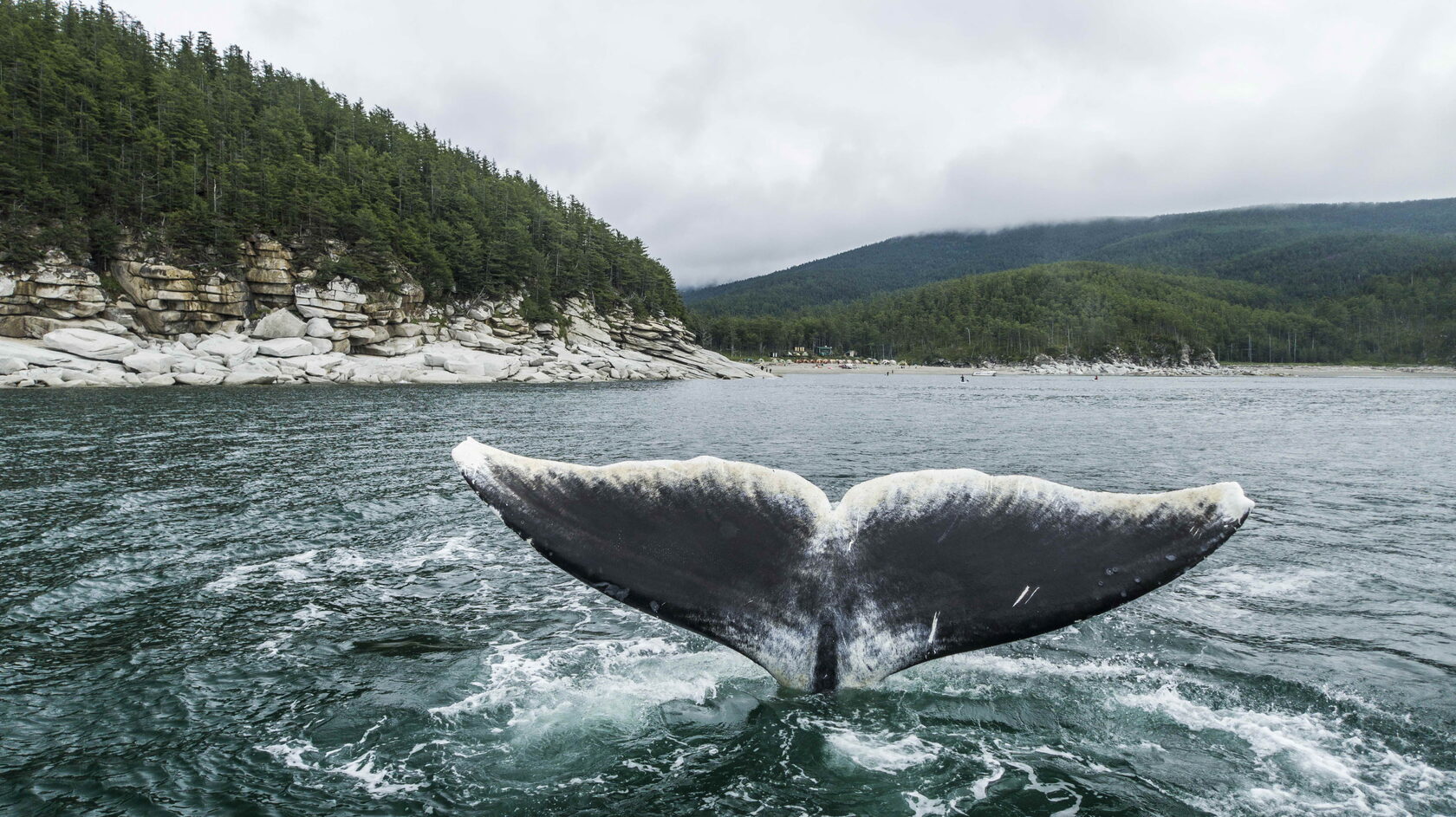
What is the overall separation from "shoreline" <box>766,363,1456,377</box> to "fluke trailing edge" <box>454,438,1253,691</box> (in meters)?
122

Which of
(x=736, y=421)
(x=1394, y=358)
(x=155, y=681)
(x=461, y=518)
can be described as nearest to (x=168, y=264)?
(x=736, y=421)

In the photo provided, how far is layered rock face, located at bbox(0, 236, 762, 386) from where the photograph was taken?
153 ft

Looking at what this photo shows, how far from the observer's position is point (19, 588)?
8070mm

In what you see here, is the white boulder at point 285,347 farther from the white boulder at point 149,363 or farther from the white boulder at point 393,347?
the white boulder at point 149,363

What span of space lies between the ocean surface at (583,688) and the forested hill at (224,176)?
58643 millimetres

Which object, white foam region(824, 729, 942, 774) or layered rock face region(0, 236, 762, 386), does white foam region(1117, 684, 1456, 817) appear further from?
layered rock face region(0, 236, 762, 386)

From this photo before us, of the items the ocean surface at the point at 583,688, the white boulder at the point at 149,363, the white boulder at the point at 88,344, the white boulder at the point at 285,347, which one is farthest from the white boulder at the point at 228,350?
the ocean surface at the point at 583,688

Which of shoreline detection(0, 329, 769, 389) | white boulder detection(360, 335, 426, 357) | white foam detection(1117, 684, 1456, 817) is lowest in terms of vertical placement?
white foam detection(1117, 684, 1456, 817)

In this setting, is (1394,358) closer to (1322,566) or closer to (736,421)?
(736,421)

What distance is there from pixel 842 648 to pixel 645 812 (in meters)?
1.62

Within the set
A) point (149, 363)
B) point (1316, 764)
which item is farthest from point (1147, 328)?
point (1316, 764)

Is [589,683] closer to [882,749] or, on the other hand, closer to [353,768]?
[353,768]

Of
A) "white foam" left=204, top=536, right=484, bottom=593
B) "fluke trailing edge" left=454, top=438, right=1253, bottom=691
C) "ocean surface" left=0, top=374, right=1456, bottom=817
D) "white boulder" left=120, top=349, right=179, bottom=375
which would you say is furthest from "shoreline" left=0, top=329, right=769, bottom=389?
"fluke trailing edge" left=454, top=438, right=1253, bottom=691

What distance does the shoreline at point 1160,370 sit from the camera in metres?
137
